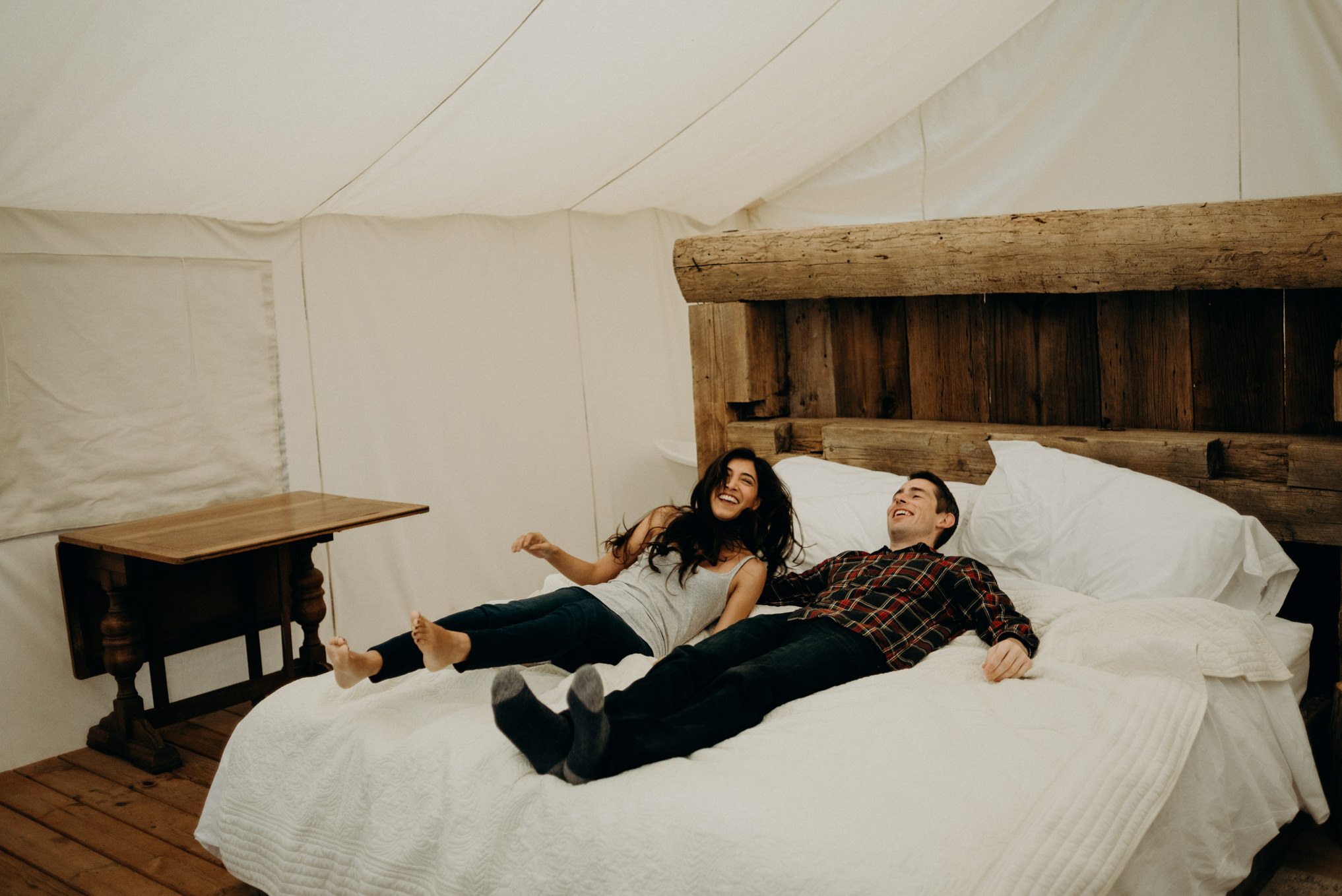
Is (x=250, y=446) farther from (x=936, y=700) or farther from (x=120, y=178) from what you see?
(x=936, y=700)

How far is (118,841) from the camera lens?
230cm

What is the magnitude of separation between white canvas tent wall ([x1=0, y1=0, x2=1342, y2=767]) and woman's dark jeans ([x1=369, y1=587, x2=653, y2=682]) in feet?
Result: 4.32

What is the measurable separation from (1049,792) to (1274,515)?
1360mm

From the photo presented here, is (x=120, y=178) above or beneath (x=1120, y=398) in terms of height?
above

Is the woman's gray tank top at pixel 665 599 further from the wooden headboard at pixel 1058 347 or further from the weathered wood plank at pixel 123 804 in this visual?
the weathered wood plank at pixel 123 804

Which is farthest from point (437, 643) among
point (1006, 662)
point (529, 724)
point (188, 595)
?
point (188, 595)

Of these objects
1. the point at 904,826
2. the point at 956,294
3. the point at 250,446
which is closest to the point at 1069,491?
the point at 956,294

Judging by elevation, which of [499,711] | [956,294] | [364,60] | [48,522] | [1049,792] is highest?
[364,60]

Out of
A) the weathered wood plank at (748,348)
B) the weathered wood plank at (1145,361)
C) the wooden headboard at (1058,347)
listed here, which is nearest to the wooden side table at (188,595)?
the weathered wood plank at (748,348)

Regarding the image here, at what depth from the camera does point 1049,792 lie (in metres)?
1.34

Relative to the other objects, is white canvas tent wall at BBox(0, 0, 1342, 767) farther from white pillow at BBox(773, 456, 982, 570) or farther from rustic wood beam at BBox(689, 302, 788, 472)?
white pillow at BBox(773, 456, 982, 570)

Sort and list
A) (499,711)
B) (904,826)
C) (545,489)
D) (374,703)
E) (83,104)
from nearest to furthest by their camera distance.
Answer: (904,826), (499,711), (374,703), (83,104), (545,489)

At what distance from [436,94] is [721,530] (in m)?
1.36

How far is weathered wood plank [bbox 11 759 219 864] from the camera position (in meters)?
2.31
